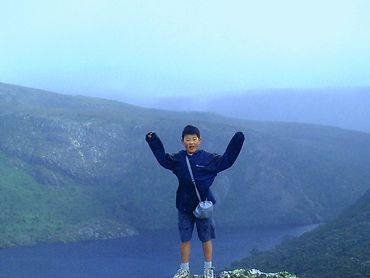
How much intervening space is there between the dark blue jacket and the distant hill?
60.7m

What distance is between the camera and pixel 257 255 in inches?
5846

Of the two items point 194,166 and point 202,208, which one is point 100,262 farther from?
point 194,166

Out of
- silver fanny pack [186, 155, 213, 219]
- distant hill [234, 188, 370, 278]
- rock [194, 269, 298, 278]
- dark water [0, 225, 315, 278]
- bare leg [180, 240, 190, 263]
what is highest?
silver fanny pack [186, 155, 213, 219]

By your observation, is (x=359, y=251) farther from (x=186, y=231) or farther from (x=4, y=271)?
(x=4, y=271)

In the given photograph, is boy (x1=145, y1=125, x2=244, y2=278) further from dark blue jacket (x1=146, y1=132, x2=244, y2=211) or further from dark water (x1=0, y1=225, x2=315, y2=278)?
dark water (x1=0, y1=225, x2=315, y2=278)

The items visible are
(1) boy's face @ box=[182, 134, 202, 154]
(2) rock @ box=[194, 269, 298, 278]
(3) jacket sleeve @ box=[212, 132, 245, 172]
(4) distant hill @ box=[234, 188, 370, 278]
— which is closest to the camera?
(3) jacket sleeve @ box=[212, 132, 245, 172]

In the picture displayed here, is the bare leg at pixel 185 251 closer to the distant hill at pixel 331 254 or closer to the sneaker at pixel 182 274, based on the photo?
the sneaker at pixel 182 274

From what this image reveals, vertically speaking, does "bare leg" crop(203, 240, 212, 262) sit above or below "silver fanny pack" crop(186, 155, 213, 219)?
below

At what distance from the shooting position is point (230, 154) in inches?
497

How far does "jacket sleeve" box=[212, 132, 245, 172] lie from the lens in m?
12.4

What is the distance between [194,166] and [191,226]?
76.1 inches

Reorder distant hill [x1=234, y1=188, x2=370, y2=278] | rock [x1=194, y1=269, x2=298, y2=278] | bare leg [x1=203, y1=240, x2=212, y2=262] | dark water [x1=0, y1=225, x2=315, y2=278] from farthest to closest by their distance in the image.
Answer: dark water [x1=0, y1=225, x2=315, y2=278] → distant hill [x1=234, y1=188, x2=370, y2=278] → rock [x1=194, y1=269, x2=298, y2=278] → bare leg [x1=203, y1=240, x2=212, y2=262]

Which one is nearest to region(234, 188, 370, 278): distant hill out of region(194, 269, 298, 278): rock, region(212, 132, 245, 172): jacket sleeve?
region(194, 269, 298, 278): rock

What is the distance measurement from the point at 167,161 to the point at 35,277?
536 feet
